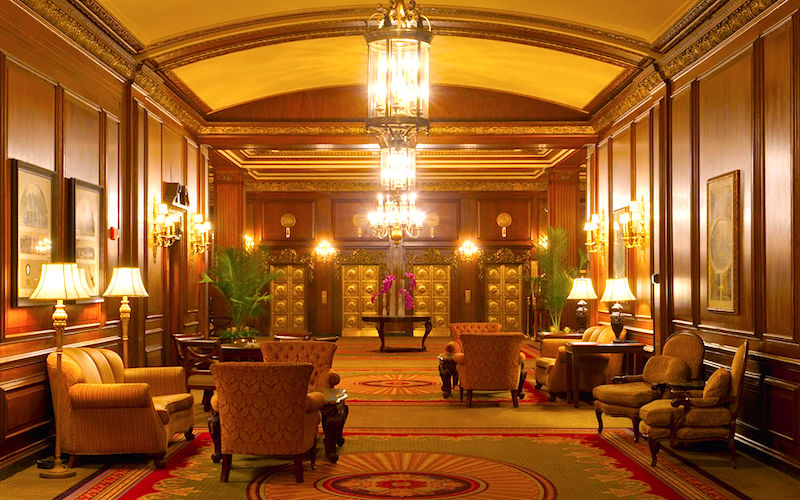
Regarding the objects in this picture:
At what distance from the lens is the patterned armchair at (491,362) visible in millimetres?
9258

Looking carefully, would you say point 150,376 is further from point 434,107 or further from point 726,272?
point 434,107

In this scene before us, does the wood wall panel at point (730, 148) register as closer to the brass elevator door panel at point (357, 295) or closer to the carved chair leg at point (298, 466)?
the carved chair leg at point (298, 466)

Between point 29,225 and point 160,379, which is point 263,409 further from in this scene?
point 29,225

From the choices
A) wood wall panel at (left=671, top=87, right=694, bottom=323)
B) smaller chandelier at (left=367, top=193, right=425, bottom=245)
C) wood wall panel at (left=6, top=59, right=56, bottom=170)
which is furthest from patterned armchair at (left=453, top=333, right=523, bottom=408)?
wood wall panel at (left=6, top=59, right=56, bottom=170)

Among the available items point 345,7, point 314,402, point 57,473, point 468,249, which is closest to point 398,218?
point 345,7

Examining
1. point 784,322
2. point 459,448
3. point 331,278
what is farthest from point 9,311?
point 331,278

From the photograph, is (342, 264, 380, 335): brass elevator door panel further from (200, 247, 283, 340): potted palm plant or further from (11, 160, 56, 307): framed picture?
(11, 160, 56, 307): framed picture

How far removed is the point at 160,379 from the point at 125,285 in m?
0.88

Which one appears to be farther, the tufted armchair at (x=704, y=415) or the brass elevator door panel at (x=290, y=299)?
the brass elevator door panel at (x=290, y=299)

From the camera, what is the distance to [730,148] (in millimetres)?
7305

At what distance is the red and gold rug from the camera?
5480 millimetres

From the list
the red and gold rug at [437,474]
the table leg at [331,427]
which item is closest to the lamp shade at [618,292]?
the red and gold rug at [437,474]

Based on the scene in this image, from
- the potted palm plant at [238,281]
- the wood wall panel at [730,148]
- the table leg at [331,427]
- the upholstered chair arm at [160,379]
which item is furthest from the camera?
the potted palm plant at [238,281]

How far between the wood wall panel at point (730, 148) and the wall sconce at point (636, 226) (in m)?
1.56
